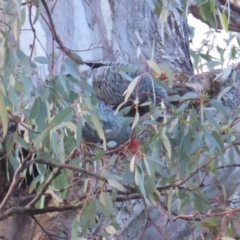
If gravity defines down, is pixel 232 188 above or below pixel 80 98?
below

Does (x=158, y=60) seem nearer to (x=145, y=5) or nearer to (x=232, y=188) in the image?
(x=145, y=5)

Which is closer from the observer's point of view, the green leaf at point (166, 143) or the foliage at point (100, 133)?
the foliage at point (100, 133)

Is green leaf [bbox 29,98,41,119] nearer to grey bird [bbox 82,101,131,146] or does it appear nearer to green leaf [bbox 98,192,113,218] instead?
green leaf [bbox 98,192,113,218]

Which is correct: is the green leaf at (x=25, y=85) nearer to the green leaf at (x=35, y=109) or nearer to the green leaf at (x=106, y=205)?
the green leaf at (x=35, y=109)

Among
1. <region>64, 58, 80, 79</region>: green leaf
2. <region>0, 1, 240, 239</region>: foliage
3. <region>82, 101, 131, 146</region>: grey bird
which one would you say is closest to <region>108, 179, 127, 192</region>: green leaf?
<region>0, 1, 240, 239</region>: foliage

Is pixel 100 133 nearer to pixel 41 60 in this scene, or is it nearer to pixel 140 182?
pixel 140 182

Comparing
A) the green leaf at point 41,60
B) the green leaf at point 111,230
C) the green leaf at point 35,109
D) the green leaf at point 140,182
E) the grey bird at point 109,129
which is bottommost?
the green leaf at point 111,230

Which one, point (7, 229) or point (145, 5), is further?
point (145, 5)

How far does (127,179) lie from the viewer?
1.11 m

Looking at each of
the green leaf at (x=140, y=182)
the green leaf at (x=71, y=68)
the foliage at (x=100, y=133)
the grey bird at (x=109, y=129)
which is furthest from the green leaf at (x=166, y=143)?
the grey bird at (x=109, y=129)

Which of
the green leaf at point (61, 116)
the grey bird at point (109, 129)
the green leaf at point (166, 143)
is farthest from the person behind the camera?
the grey bird at point (109, 129)

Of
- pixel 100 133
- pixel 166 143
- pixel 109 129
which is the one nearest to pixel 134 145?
pixel 166 143

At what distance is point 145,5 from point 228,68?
120 cm

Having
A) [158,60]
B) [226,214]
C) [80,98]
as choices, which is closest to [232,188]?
[226,214]
